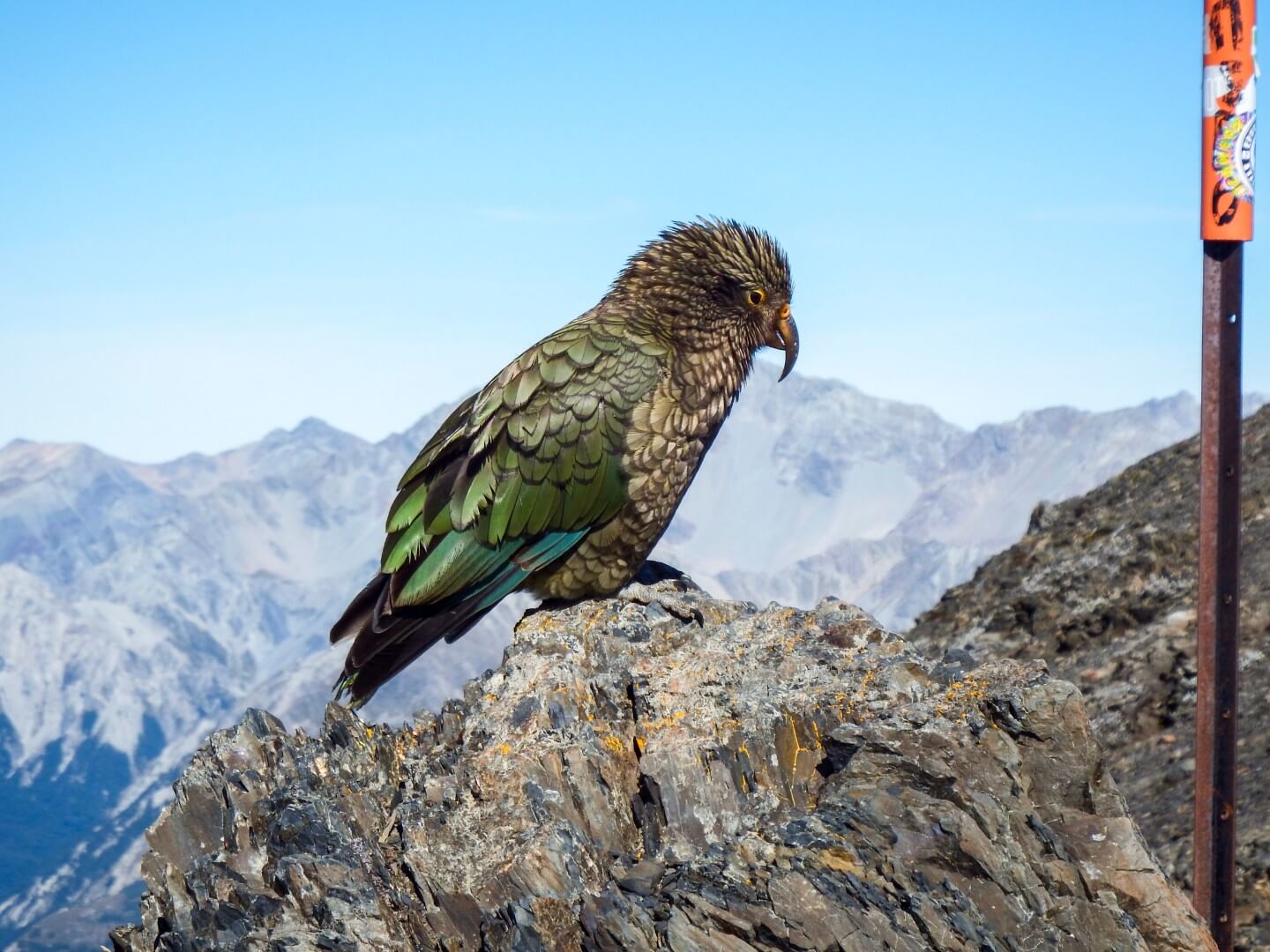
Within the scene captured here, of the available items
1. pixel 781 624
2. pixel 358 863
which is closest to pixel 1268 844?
pixel 781 624

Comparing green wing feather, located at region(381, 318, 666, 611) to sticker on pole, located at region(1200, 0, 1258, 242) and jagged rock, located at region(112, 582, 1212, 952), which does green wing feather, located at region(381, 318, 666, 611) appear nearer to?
jagged rock, located at region(112, 582, 1212, 952)

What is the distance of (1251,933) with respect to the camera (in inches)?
370

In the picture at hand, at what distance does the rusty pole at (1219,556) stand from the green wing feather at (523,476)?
12.6 ft

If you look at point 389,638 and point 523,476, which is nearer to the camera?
point 389,638

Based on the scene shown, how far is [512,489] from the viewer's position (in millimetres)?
9406

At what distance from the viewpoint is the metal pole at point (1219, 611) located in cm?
848

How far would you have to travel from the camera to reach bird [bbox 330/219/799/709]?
9.37 meters

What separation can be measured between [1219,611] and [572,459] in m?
4.54

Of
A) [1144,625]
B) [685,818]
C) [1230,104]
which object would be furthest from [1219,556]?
[1144,625]

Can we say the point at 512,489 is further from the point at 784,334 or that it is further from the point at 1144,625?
the point at 1144,625

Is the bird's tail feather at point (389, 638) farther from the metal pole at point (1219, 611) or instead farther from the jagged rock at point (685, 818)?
the metal pole at point (1219, 611)

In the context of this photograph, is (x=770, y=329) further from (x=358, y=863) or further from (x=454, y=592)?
(x=358, y=863)

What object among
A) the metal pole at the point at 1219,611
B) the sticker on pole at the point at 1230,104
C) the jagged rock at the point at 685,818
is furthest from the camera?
the metal pole at the point at 1219,611

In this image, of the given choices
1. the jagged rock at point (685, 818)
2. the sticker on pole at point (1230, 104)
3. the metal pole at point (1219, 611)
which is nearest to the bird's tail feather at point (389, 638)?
the jagged rock at point (685, 818)
